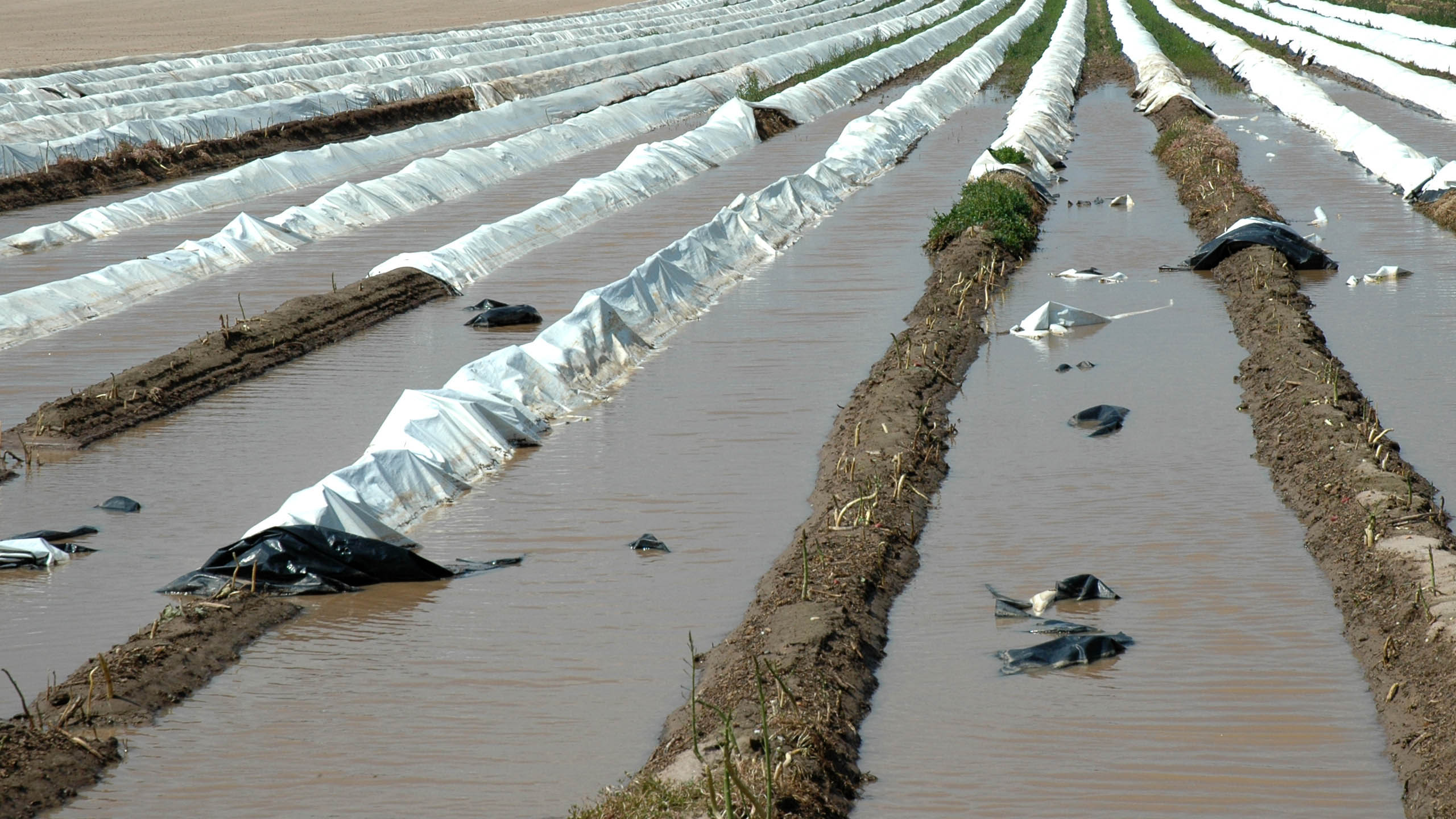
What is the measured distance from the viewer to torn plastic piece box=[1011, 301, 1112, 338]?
998 cm

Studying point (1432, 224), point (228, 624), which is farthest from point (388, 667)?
point (1432, 224)

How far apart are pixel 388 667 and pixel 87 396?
4229 mm

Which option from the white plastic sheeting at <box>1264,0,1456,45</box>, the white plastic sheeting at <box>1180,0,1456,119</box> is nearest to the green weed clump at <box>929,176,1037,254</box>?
the white plastic sheeting at <box>1180,0,1456,119</box>

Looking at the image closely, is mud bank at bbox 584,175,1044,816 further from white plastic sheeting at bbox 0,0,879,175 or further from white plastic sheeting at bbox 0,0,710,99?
white plastic sheeting at bbox 0,0,710,99

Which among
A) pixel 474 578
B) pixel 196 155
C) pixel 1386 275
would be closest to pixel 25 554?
pixel 474 578

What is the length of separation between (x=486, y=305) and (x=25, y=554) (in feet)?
17.3

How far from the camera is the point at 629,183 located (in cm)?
1638

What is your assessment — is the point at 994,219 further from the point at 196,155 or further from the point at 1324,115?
the point at 196,155

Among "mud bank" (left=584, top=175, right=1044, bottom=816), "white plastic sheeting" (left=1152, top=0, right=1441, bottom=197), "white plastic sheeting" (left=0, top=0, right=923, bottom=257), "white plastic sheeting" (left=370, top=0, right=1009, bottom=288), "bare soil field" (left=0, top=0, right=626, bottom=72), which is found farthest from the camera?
"bare soil field" (left=0, top=0, right=626, bottom=72)

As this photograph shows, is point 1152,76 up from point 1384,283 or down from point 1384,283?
up

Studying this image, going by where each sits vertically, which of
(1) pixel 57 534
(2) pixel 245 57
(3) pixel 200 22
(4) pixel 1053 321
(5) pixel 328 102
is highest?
(3) pixel 200 22

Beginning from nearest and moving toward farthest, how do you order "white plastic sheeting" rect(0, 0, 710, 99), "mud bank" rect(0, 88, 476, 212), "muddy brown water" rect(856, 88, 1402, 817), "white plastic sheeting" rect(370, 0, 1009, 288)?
1. "muddy brown water" rect(856, 88, 1402, 817)
2. "white plastic sheeting" rect(370, 0, 1009, 288)
3. "mud bank" rect(0, 88, 476, 212)
4. "white plastic sheeting" rect(0, 0, 710, 99)

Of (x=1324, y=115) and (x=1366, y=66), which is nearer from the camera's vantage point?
(x=1324, y=115)

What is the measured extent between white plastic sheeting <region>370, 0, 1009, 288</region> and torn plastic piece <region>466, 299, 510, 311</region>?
76 cm
